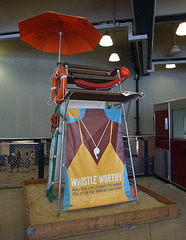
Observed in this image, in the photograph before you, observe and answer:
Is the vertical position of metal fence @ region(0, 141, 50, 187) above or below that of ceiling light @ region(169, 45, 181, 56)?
below

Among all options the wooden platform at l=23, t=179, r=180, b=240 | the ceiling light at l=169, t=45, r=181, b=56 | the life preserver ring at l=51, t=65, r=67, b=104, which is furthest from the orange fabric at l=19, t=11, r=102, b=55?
the ceiling light at l=169, t=45, r=181, b=56

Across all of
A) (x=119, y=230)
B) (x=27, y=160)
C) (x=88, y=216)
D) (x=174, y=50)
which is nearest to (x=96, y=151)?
(x=88, y=216)

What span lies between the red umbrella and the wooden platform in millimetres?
2376

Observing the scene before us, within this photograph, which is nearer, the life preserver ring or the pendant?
the life preserver ring

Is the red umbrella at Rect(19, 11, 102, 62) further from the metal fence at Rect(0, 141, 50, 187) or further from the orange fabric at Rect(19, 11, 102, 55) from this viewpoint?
the metal fence at Rect(0, 141, 50, 187)

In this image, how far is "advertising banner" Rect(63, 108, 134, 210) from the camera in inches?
101

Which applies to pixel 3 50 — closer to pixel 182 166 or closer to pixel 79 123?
pixel 79 123

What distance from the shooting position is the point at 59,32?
321 cm

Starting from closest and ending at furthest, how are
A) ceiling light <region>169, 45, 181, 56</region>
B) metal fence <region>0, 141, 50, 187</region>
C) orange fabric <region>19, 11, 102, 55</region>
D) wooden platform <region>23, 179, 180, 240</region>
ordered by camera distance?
wooden platform <region>23, 179, 180, 240</region> < orange fabric <region>19, 11, 102, 55</region> < metal fence <region>0, 141, 50, 187</region> < ceiling light <region>169, 45, 181, 56</region>

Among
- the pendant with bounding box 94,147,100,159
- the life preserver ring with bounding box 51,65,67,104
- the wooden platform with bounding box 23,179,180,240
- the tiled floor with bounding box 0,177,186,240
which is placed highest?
the life preserver ring with bounding box 51,65,67,104

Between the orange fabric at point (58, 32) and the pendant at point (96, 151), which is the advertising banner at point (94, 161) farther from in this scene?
the orange fabric at point (58, 32)

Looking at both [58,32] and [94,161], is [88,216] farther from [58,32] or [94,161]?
[58,32]

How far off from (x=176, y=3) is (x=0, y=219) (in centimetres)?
468

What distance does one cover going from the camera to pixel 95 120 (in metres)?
2.82
